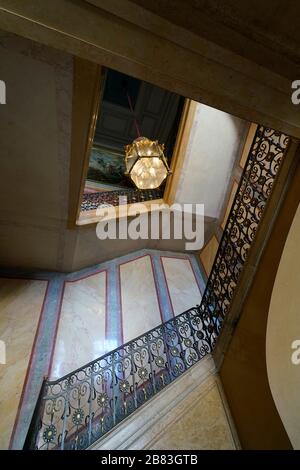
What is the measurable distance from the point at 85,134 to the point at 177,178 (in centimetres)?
289

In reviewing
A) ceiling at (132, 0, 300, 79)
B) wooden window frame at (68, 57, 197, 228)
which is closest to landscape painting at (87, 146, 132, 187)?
wooden window frame at (68, 57, 197, 228)

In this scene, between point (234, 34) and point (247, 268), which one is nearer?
point (234, 34)

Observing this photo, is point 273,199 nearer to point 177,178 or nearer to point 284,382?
point 284,382

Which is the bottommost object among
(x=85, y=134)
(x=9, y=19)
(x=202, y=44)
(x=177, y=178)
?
(x=177, y=178)

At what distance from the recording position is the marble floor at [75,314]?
3.54 metres

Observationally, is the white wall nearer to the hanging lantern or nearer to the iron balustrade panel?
the hanging lantern

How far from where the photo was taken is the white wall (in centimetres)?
569

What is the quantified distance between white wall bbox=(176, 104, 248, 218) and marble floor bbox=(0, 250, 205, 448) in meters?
1.86

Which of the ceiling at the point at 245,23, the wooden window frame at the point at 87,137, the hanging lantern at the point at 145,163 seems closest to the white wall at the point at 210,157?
the wooden window frame at the point at 87,137

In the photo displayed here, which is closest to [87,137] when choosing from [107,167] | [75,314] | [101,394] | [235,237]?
[235,237]

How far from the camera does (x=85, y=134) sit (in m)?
3.70

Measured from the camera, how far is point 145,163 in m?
4.32

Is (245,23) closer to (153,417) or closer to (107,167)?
(153,417)

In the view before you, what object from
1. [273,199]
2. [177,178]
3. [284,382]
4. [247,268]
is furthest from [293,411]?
[177,178]
